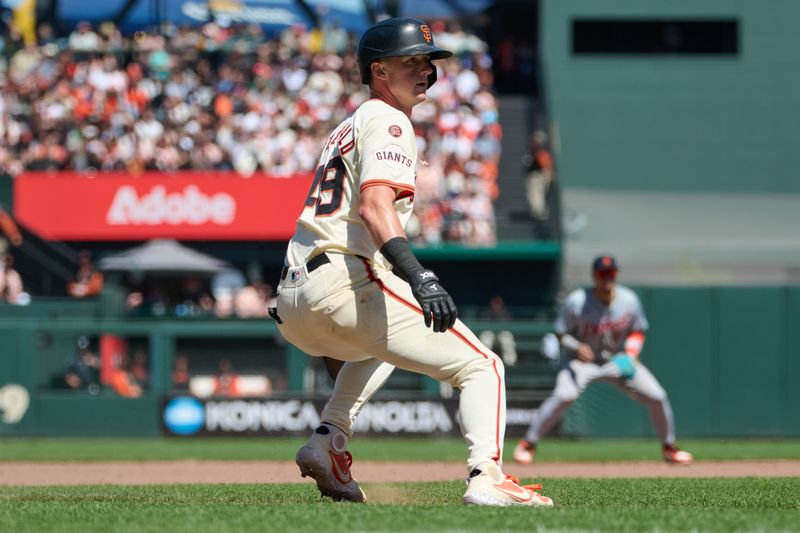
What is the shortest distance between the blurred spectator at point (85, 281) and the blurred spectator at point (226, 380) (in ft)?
11.4

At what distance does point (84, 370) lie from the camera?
15.9m

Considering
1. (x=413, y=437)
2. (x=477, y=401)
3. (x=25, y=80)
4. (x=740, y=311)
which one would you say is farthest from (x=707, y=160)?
(x=477, y=401)

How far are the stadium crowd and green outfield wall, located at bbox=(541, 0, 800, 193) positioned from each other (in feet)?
5.27

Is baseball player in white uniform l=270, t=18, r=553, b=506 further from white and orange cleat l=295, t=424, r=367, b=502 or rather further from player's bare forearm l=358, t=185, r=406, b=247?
white and orange cleat l=295, t=424, r=367, b=502

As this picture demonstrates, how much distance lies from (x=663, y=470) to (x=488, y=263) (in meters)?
11.5

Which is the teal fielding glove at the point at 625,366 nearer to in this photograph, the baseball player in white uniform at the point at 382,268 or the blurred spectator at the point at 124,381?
the baseball player in white uniform at the point at 382,268

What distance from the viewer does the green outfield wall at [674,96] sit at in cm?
2256

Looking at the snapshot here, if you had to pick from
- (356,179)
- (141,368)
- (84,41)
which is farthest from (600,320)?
(84,41)

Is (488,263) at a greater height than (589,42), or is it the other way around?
(589,42)

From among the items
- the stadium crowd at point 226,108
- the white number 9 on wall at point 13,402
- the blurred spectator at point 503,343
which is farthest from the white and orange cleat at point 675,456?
the stadium crowd at point 226,108

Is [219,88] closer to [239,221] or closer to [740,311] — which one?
[239,221]

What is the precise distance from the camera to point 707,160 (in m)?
22.6

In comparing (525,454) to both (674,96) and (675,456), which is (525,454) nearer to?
(675,456)

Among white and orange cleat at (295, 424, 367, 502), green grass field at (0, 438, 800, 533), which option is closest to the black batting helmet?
white and orange cleat at (295, 424, 367, 502)
